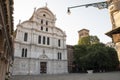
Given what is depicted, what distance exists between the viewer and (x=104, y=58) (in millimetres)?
32531

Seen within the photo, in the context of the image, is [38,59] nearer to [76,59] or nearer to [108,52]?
[76,59]

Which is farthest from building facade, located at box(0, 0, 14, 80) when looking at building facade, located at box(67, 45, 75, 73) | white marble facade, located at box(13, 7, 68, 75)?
building facade, located at box(67, 45, 75, 73)

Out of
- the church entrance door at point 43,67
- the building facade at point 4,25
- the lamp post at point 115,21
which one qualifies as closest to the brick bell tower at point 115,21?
the lamp post at point 115,21

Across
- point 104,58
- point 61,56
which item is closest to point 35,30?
point 61,56

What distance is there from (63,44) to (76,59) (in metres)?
6.03

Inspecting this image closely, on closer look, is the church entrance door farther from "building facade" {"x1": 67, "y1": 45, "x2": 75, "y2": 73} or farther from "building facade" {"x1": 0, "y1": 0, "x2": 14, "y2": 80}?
"building facade" {"x1": 0, "y1": 0, "x2": 14, "y2": 80}

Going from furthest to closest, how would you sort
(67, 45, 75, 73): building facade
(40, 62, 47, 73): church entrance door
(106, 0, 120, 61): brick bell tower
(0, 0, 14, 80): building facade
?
1. (67, 45, 75, 73): building facade
2. (40, 62, 47, 73): church entrance door
3. (0, 0, 14, 80): building facade
4. (106, 0, 120, 61): brick bell tower

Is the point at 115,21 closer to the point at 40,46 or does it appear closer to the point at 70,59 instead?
the point at 40,46

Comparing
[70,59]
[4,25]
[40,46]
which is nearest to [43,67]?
[40,46]

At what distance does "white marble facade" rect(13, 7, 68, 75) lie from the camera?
27362 millimetres

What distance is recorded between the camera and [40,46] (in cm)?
3027

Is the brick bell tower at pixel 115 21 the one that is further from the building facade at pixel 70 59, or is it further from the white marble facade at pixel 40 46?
the building facade at pixel 70 59

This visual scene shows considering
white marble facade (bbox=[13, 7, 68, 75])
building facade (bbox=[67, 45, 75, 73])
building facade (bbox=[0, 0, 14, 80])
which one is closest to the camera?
building facade (bbox=[0, 0, 14, 80])

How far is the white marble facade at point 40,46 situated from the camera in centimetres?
2736
